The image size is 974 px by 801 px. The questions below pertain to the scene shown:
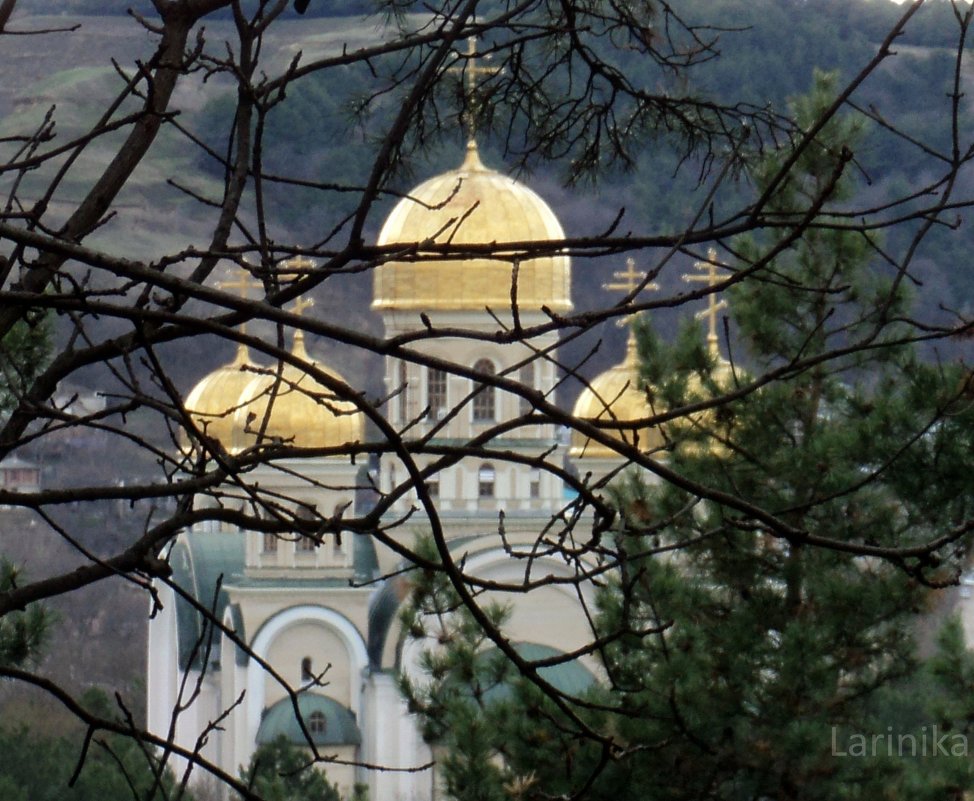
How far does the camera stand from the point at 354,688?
2559cm

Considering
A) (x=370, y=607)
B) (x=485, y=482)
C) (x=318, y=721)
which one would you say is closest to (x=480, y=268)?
(x=485, y=482)

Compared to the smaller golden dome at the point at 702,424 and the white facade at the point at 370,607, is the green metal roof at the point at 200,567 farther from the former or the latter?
the smaller golden dome at the point at 702,424

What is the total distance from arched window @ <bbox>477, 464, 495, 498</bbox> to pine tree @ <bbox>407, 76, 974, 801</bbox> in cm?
1467

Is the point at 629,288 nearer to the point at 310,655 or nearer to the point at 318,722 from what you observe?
the point at 310,655

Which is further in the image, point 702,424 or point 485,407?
point 485,407

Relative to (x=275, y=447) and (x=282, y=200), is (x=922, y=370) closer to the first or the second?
(x=275, y=447)

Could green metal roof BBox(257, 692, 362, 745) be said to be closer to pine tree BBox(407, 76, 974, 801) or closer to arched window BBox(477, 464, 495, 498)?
arched window BBox(477, 464, 495, 498)

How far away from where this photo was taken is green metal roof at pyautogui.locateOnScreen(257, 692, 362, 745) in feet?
80.5

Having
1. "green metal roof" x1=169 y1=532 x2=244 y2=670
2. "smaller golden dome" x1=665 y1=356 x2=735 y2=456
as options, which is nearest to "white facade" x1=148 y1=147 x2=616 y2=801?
"green metal roof" x1=169 y1=532 x2=244 y2=670

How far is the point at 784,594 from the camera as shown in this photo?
10.5m

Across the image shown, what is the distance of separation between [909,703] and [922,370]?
11.0 meters

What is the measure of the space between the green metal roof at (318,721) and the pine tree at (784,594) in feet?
46.5

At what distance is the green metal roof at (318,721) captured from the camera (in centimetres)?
2453

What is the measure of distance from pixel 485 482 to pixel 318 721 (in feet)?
10.4
